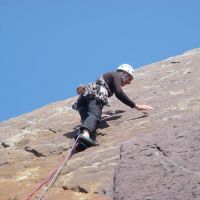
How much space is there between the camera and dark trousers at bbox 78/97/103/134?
306 inches

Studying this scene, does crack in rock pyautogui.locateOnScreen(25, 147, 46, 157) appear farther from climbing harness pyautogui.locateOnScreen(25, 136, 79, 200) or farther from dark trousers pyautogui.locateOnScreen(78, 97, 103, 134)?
climbing harness pyautogui.locateOnScreen(25, 136, 79, 200)

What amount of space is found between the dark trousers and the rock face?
0.89 feet

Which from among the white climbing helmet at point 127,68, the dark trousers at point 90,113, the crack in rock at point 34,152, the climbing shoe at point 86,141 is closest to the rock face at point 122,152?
the crack in rock at point 34,152

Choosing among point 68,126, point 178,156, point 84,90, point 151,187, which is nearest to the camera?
point 151,187

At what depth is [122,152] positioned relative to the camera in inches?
256

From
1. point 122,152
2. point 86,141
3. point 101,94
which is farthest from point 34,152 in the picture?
point 122,152

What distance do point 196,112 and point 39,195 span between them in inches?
120

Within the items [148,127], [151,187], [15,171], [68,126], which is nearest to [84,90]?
[68,126]

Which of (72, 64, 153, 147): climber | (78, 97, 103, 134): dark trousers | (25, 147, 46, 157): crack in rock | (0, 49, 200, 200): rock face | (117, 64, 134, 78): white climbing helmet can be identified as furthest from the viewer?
(117, 64, 134, 78): white climbing helmet

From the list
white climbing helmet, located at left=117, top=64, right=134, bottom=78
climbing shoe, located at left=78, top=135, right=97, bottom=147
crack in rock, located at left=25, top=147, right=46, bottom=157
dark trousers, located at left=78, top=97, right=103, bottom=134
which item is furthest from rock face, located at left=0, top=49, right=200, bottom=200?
white climbing helmet, located at left=117, top=64, right=134, bottom=78

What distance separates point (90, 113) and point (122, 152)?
178 centimetres

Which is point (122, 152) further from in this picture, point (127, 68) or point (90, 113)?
point (127, 68)

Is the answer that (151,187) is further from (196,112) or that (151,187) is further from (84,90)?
(84,90)

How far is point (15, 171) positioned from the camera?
7195mm
